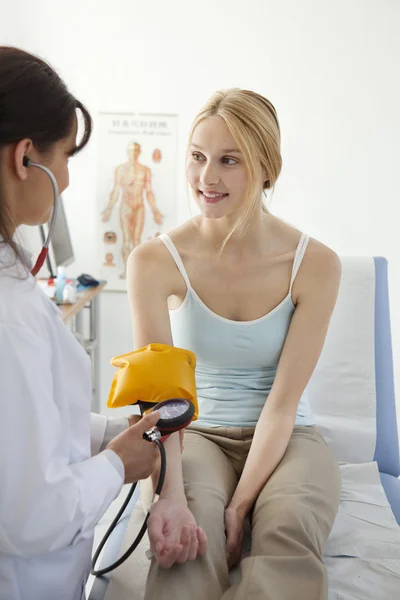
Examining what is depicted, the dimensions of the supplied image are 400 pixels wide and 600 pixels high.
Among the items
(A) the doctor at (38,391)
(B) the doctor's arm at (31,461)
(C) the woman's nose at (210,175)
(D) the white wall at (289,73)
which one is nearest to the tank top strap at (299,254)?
(C) the woman's nose at (210,175)

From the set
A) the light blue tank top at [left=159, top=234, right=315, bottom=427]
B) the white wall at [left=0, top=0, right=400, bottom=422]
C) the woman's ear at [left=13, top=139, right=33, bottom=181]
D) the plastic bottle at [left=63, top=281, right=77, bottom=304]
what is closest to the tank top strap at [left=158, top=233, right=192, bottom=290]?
the light blue tank top at [left=159, top=234, right=315, bottom=427]

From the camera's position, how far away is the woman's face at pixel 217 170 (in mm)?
1479

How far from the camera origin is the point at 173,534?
3.56 feet

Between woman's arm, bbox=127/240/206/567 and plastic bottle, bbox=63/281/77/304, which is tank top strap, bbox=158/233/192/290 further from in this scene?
plastic bottle, bbox=63/281/77/304

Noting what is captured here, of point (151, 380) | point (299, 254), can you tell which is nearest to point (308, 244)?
point (299, 254)

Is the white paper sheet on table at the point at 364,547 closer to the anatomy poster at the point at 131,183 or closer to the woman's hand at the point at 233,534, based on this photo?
the woman's hand at the point at 233,534

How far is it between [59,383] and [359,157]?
8.79ft

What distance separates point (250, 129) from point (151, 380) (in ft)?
2.04

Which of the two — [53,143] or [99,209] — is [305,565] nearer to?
[53,143]

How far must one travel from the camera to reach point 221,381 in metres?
1.53

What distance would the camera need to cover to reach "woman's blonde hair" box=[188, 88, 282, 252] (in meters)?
1.46

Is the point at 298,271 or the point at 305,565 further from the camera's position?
the point at 298,271

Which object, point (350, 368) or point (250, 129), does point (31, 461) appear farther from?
point (350, 368)

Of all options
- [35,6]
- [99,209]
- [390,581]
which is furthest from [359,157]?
[390,581]
